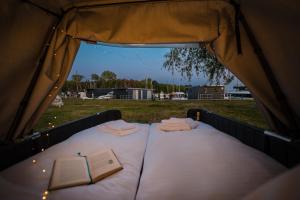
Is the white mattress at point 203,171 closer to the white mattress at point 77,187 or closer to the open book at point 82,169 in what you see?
the white mattress at point 77,187

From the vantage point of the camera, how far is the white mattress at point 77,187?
100 cm

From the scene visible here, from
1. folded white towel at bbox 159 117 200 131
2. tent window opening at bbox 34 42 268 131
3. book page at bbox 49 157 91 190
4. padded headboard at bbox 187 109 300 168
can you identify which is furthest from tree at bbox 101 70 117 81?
book page at bbox 49 157 91 190

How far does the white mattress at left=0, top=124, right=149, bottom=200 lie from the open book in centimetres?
4

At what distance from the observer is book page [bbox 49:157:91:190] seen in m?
1.12

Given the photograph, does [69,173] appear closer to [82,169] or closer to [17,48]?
[82,169]

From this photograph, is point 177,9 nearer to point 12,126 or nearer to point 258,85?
point 258,85

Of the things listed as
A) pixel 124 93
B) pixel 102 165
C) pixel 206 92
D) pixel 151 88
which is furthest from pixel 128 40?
pixel 124 93

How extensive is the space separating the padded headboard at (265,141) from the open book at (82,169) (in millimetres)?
1225

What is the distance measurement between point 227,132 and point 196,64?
5.67 ft

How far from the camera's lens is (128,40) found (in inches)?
63.3

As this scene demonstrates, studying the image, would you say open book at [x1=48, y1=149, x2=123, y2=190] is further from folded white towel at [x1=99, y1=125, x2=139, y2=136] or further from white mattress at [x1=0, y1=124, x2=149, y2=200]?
folded white towel at [x1=99, y1=125, x2=139, y2=136]

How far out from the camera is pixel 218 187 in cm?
104

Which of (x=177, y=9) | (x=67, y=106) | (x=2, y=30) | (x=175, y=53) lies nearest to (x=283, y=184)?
(x=177, y=9)

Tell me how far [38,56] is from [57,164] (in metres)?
0.83
